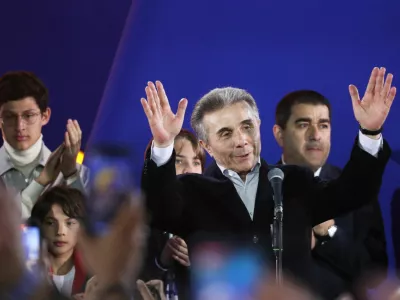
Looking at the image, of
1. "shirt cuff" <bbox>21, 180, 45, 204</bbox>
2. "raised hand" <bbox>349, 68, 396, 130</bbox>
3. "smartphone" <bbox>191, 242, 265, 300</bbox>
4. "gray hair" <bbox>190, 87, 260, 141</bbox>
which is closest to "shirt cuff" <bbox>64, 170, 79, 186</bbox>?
"shirt cuff" <bbox>21, 180, 45, 204</bbox>

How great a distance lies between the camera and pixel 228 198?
7.89ft

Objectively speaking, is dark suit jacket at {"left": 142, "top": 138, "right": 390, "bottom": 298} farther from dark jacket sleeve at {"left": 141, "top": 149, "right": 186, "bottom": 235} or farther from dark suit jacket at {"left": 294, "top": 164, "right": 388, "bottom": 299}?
dark suit jacket at {"left": 294, "top": 164, "right": 388, "bottom": 299}

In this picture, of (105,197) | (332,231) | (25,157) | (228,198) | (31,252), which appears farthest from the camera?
(25,157)

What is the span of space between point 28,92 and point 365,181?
5.09 ft

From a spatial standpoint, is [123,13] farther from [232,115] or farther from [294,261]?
[294,261]

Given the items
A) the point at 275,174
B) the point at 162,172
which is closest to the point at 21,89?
the point at 162,172

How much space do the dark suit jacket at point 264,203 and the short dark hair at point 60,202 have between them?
53 cm

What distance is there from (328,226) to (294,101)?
0.65m

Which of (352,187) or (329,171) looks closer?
(352,187)

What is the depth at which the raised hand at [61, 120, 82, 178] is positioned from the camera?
3199 mm

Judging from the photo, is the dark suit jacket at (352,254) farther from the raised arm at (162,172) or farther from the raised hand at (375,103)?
the raised arm at (162,172)

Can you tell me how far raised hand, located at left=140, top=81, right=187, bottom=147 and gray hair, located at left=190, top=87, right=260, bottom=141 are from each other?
6.7 inches

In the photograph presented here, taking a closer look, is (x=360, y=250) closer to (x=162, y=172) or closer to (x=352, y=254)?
(x=352, y=254)

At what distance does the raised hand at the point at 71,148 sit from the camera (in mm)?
3199
